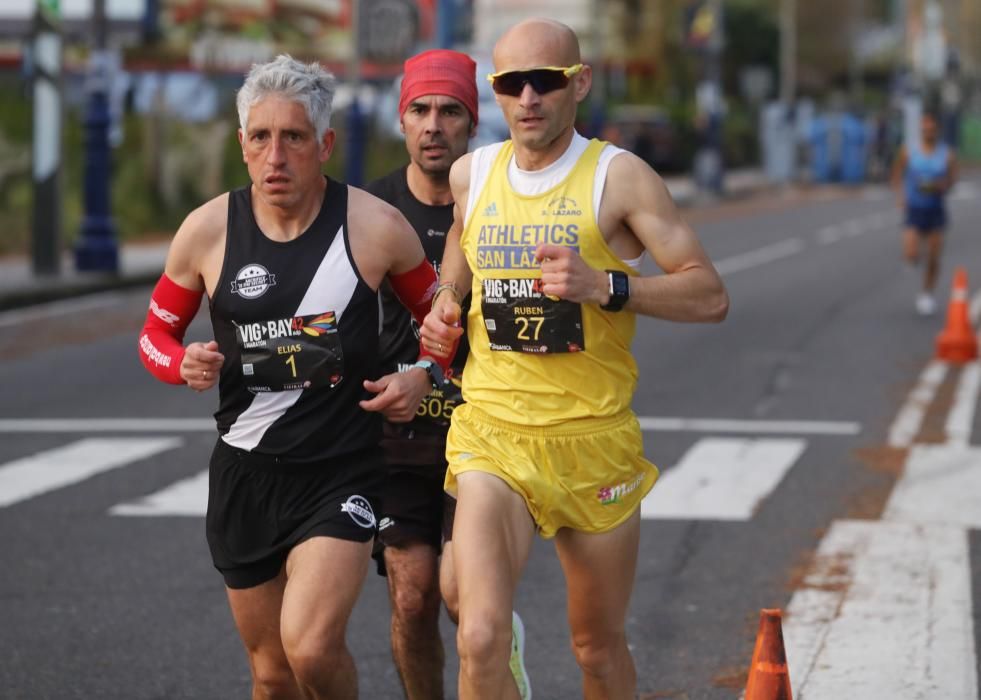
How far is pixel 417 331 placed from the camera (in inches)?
220

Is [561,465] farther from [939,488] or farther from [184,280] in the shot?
[939,488]

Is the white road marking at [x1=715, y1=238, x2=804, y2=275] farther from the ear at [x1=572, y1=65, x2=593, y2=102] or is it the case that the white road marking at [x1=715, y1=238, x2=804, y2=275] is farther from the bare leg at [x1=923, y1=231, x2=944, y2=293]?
the ear at [x1=572, y1=65, x2=593, y2=102]

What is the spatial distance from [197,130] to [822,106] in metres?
66.0

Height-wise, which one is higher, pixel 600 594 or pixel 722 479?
pixel 600 594

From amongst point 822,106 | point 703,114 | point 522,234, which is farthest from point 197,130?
point 822,106

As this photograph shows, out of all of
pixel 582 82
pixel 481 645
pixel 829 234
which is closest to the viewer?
pixel 481 645

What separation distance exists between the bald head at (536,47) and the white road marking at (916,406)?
21.8 feet

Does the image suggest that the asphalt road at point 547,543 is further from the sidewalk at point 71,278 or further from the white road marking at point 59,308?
the sidewalk at point 71,278

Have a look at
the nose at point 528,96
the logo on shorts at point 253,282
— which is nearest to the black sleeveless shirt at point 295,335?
the logo on shorts at point 253,282

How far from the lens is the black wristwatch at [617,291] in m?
4.68

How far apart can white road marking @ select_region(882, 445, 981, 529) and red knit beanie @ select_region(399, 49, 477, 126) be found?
13.5 feet

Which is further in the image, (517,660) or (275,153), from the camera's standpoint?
(517,660)

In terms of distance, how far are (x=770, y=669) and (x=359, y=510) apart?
3.60 feet

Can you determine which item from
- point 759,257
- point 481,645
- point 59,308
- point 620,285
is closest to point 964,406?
point 620,285
